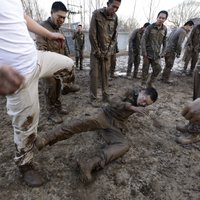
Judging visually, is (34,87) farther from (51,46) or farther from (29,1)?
(29,1)

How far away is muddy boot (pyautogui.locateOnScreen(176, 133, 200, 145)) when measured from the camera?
3.16 m

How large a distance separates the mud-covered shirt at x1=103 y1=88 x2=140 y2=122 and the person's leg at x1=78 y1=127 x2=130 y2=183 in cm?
18

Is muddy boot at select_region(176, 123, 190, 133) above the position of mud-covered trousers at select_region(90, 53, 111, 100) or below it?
below

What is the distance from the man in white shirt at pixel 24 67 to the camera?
5.16 feet

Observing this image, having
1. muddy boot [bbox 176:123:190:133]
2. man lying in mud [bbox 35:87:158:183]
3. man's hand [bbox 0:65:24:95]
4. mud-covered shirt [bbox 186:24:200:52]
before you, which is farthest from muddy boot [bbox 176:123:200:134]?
mud-covered shirt [bbox 186:24:200:52]

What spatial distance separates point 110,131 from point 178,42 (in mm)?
4361

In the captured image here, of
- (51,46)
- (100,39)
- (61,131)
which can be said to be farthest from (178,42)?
(61,131)

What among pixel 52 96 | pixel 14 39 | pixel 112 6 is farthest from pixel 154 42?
pixel 14 39

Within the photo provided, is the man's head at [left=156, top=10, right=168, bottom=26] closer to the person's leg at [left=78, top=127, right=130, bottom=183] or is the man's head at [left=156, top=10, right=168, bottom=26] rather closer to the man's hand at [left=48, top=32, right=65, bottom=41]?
the person's leg at [left=78, top=127, right=130, bottom=183]

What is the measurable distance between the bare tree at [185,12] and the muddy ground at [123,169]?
35092 millimetres

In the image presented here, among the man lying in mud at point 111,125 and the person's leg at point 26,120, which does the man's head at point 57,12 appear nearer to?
the man lying in mud at point 111,125

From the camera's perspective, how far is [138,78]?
6.91 m

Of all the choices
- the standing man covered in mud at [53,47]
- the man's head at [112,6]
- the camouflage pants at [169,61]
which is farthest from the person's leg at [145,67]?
the standing man covered in mud at [53,47]

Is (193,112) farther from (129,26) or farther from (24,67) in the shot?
(129,26)
